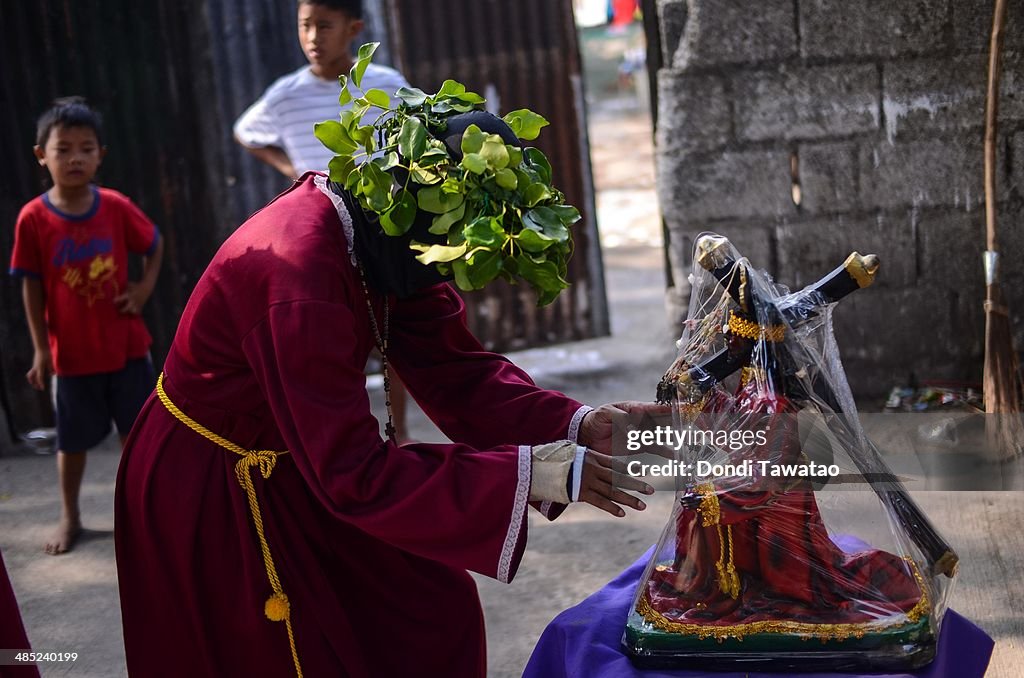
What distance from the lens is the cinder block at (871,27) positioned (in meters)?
4.60

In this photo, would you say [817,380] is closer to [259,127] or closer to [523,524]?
[523,524]

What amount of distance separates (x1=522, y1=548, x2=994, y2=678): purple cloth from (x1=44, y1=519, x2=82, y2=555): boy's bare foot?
246 cm

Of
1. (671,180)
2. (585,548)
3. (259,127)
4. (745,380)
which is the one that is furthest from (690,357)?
(259,127)

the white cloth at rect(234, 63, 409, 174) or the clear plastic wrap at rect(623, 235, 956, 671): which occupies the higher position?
the white cloth at rect(234, 63, 409, 174)

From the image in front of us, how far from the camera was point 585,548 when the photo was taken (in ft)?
13.5

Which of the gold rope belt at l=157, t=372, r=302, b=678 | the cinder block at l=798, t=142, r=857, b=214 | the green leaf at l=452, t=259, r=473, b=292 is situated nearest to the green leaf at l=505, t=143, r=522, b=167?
the green leaf at l=452, t=259, r=473, b=292

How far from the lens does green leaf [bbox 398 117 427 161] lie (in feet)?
7.54

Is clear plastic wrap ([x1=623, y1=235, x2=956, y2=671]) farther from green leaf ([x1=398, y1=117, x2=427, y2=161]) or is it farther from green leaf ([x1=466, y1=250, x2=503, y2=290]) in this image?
green leaf ([x1=398, y1=117, x2=427, y2=161])

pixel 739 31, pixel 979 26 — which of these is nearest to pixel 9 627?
pixel 739 31

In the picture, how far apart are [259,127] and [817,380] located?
3290 millimetres

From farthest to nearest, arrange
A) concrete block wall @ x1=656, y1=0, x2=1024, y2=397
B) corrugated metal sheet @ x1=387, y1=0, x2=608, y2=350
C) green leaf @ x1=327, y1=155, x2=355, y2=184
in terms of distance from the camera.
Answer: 1. corrugated metal sheet @ x1=387, y1=0, x2=608, y2=350
2. concrete block wall @ x1=656, y1=0, x2=1024, y2=397
3. green leaf @ x1=327, y1=155, x2=355, y2=184

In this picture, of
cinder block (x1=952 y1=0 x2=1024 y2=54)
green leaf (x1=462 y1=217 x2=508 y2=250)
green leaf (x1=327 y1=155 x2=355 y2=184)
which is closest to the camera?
green leaf (x1=462 y1=217 x2=508 y2=250)

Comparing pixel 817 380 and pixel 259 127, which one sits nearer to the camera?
pixel 817 380

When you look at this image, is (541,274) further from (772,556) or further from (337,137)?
(772,556)
